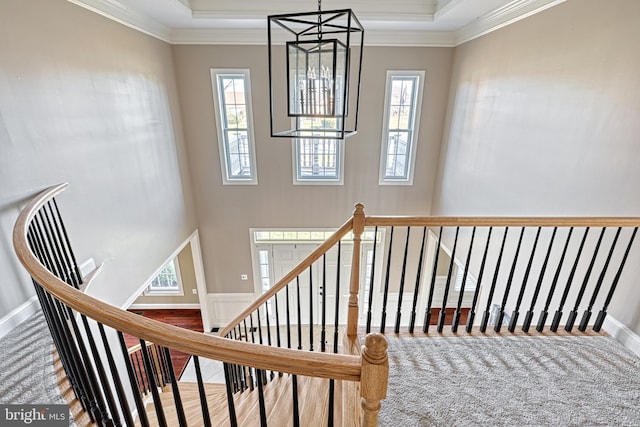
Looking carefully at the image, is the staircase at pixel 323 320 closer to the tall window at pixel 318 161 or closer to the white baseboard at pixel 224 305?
the white baseboard at pixel 224 305

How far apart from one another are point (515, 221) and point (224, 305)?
5.81 meters

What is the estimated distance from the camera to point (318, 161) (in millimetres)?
5609

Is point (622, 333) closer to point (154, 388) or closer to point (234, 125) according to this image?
point (154, 388)

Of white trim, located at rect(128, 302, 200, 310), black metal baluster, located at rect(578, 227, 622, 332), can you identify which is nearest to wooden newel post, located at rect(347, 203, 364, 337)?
black metal baluster, located at rect(578, 227, 622, 332)

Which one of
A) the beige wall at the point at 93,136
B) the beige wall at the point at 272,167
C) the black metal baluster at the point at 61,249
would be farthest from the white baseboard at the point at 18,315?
the beige wall at the point at 272,167

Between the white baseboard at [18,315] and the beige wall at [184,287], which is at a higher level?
the white baseboard at [18,315]

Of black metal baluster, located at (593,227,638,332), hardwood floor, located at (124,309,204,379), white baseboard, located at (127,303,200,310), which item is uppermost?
black metal baluster, located at (593,227,638,332)

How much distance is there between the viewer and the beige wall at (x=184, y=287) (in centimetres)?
676

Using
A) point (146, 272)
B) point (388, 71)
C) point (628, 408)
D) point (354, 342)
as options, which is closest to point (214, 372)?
point (146, 272)

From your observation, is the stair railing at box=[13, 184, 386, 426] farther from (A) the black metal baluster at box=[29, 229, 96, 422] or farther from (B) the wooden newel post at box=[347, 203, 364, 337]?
(B) the wooden newel post at box=[347, 203, 364, 337]

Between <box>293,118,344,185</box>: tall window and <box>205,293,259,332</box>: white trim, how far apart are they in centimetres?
273

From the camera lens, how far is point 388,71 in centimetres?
500

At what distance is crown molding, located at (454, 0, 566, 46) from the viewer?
9.70ft

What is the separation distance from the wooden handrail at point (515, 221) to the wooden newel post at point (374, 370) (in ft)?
4.27
